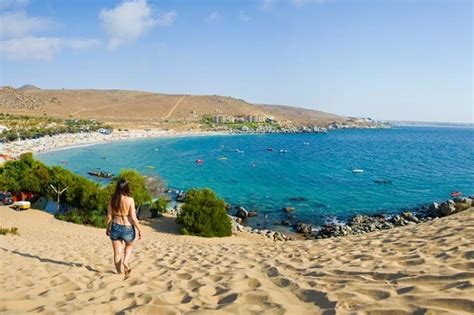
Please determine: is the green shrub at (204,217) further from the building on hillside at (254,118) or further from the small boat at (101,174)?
the building on hillside at (254,118)

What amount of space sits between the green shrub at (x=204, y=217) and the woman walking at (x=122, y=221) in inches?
574

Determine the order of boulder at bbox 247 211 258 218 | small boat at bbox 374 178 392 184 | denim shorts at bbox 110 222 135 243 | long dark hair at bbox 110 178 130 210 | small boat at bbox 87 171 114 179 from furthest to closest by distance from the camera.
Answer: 1. small boat at bbox 87 171 114 179
2. small boat at bbox 374 178 392 184
3. boulder at bbox 247 211 258 218
4. denim shorts at bbox 110 222 135 243
5. long dark hair at bbox 110 178 130 210

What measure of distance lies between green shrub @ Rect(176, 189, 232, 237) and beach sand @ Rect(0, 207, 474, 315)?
40.8ft

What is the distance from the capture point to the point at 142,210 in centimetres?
2561

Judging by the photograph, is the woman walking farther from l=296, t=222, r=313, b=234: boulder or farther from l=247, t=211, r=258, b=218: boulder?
l=247, t=211, r=258, b=218: boulder

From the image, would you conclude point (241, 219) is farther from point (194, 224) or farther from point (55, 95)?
point (55, 95)

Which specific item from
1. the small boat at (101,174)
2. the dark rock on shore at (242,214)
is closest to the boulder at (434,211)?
the dark rock on shore at (242,214)

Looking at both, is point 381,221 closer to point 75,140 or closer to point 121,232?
point 121,232

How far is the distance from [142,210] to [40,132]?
8141cm

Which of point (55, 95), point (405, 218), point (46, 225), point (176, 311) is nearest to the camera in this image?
point (176, 311)

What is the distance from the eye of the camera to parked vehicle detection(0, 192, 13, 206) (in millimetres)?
25444

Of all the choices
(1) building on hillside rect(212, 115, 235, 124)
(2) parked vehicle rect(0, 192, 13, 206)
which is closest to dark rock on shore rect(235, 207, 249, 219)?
(2) parked vehicle rect(0, 192, 13, 206)

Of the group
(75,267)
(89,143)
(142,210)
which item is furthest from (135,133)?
(75,267)

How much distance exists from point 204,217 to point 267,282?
654 inches
